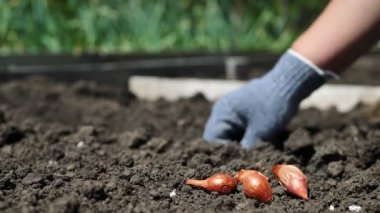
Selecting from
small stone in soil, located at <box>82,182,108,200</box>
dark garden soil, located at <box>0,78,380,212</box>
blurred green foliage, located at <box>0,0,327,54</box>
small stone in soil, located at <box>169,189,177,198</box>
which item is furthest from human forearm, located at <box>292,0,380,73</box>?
blurred green foliage, located at <box>0,0,327,54</box>

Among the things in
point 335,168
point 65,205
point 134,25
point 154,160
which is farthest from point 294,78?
point 134,25

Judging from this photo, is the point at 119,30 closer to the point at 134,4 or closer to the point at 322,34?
the point at 134,4

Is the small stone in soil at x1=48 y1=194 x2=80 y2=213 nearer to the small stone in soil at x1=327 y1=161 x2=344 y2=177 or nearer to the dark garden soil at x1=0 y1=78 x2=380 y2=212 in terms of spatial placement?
the dark garden soil at x1=0 y1=78 x2=380 y2=212

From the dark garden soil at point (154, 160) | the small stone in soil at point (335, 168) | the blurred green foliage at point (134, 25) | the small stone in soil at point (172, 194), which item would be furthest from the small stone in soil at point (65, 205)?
the blurred green foliage at point (134, 25)

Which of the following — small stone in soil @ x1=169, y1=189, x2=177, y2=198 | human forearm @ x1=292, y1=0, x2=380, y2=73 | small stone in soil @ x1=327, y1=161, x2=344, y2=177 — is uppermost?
human forearm @ x1=292, y1=0, x2=380, y2=73

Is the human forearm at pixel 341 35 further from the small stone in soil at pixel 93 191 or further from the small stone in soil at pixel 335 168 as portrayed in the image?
the small stone in soil at pixel 93 191

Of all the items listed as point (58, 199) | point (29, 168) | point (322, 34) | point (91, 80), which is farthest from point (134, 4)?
point (58, 199)
